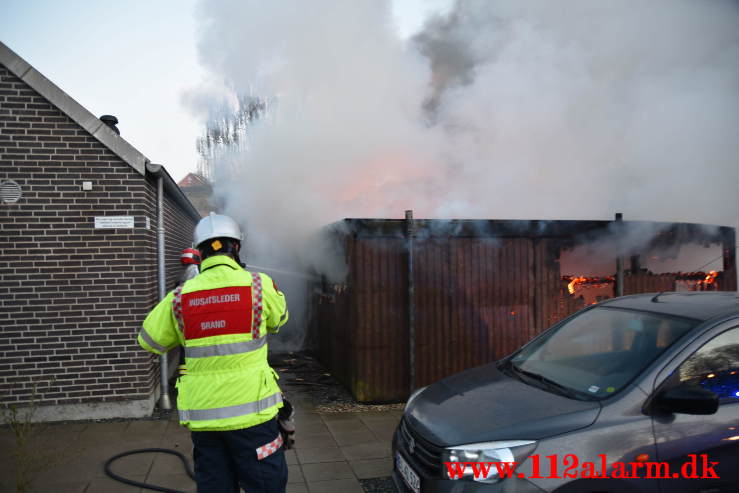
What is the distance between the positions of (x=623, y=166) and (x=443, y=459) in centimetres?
886

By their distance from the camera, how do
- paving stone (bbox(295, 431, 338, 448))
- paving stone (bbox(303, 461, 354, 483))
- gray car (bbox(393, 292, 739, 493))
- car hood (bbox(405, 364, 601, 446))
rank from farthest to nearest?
paving stone (bbox(295, 431, 338, 448))
paving stone (bbox(303, 461, 354, 483))
car hood (bbox(405, 364, 601, 446))
gray car (bbox(393, 292, 739, 493))

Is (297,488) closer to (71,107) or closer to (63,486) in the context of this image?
(63,486)

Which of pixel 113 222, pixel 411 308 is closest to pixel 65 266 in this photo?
pixel 113 222

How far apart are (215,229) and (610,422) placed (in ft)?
7.77

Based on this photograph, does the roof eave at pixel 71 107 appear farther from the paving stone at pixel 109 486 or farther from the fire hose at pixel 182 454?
the paving stone at pixel 109 486

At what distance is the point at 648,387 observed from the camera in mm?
2797

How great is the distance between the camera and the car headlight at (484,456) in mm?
2596

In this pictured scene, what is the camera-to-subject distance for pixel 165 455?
480 cm

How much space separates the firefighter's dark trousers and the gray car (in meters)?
0.84

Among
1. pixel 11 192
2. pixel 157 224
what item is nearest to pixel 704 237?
pixel 157 224

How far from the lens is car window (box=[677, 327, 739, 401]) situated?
2.92 m

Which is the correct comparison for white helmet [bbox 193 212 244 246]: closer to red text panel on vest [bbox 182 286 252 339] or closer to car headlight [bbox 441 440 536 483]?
red text panel on vest [bbox 182 286 252 339]

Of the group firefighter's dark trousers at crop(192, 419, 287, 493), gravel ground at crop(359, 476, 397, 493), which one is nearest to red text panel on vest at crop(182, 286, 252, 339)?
firefighter's dark trousers at crop(192, 419, 287, 493)

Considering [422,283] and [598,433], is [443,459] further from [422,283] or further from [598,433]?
[422,283]
